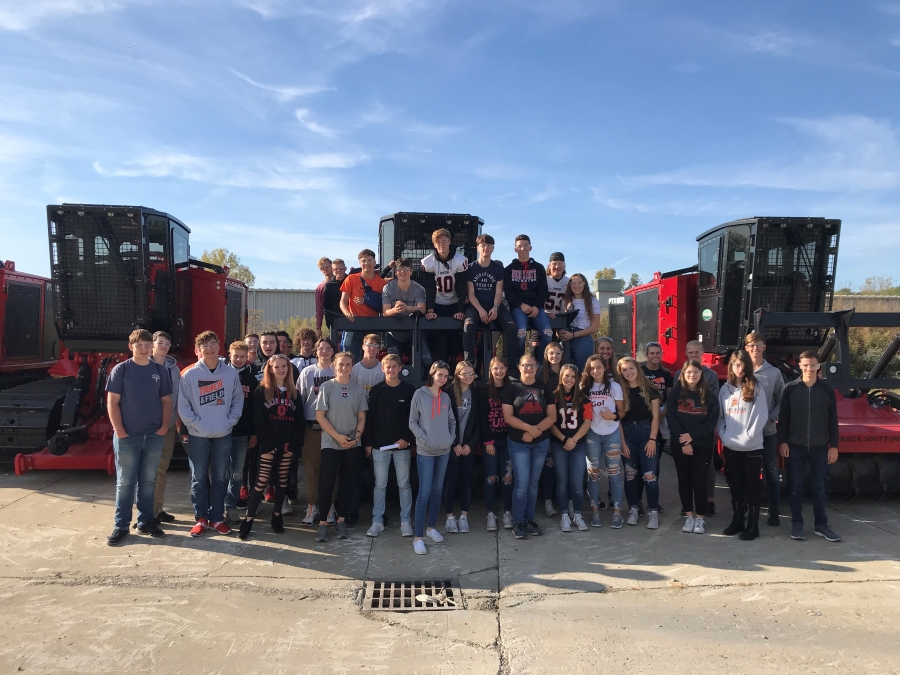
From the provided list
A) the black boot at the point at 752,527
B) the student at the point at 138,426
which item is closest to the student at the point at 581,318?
the black boot at the point at 752,527

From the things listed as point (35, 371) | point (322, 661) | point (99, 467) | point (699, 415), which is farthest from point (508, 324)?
point (35, 371)

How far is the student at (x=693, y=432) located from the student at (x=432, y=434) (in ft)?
7.20

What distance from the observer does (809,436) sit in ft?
18.1

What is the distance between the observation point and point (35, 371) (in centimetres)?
1125

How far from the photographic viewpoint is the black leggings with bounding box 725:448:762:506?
217 inches

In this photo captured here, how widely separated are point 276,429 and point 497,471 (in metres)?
2.17

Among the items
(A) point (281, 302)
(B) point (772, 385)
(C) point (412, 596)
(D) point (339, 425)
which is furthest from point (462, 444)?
(A) point (281, 302)

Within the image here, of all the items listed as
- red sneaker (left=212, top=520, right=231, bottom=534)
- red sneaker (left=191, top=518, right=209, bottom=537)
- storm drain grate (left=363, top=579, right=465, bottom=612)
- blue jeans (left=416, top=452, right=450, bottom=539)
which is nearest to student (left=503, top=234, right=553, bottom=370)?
blue jeans (left=416, top=452, right=450, bottom=539)

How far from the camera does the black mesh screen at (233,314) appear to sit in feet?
32.7

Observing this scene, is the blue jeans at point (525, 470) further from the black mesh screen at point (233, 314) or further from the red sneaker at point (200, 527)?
the black mesh screen at point (233, 314)

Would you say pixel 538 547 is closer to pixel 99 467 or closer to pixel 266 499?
pixel 266 499

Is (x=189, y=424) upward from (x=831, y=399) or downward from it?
downward

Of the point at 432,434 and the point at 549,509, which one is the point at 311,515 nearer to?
the point at 432,434

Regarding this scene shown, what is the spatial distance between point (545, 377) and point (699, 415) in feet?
4.90
